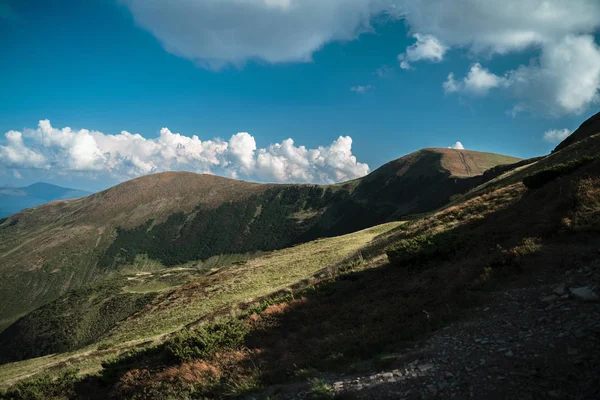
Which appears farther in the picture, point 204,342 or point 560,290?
point 204,342

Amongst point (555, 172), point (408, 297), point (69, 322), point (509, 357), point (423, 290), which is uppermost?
point (555, 172)

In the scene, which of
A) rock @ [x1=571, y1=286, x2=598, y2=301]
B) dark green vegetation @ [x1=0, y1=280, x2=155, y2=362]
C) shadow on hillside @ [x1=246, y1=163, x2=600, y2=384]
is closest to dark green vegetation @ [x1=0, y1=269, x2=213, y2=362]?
dark green vegetation @ [x1=0, y1=280, x2=155, y2=362]

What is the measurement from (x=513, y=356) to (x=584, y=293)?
3.40 meters

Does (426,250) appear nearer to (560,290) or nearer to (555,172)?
(560,290)

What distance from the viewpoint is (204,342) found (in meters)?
13.9

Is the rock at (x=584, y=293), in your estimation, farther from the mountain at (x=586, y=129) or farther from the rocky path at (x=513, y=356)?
the mountain at (x=586, y=129)

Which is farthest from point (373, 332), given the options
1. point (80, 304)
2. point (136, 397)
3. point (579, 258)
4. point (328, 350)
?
point (80, 304)

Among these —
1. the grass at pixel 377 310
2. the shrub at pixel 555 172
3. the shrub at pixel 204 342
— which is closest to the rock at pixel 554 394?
the grass at pixel 377 310

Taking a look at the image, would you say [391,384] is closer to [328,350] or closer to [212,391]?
[328,350]

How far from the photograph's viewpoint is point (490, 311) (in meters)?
10.1

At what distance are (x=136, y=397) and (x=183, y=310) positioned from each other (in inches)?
1275

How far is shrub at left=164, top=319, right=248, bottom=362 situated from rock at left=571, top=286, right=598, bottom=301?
1254 centimetres

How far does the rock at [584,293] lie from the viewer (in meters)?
8.70

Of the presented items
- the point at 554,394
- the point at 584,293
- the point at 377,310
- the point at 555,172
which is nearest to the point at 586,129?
the point at 555,172
